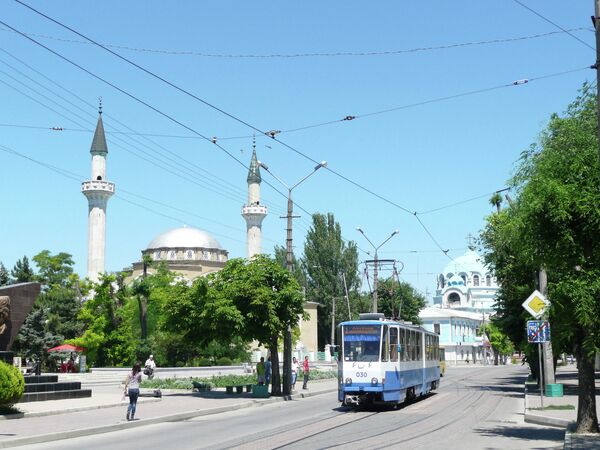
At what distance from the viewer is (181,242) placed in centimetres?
9425

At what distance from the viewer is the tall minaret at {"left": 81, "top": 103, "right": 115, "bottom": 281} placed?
234 ft

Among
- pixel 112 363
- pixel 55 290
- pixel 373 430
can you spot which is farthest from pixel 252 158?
pixel 373 430

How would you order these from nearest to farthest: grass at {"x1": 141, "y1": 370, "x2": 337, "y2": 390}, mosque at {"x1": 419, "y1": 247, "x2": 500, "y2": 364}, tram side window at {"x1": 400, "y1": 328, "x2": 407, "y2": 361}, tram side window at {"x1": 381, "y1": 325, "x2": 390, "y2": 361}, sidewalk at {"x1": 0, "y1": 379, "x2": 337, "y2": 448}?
sidewalk at {"x1": 0, "y1": 379, "x2": 337, "y2": 448}, tram side window at {"x1": 381, "y1": 325, "x2": 390, "y2": 361}, tram side window at {"x1": 400, "y1": 328, "x2": 407, "y2": 361}, grass at {"x1": 141, "y1": 370, "x2": 337, "y2": 390}, mosque at {"x1": 419, "y1": 247, "x2": 500, "y2": 364}

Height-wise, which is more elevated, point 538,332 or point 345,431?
point 538,332

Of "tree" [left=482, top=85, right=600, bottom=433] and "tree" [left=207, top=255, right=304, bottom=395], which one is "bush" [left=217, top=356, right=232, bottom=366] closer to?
"tree" [left=207, top=255, right=304, bottom=395]

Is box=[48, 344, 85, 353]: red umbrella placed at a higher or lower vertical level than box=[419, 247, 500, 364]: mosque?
lower

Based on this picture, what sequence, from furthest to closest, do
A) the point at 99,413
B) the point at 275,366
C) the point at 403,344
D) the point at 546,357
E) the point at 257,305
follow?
the point at 275,366
the point at 257,305
the point at 546,357
the point at 403,344
the point at 99,413

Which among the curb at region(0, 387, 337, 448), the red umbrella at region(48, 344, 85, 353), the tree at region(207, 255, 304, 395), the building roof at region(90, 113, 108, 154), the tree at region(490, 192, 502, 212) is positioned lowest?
the curb at region(0, 387, 337, 448)

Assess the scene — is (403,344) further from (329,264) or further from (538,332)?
(329,264)

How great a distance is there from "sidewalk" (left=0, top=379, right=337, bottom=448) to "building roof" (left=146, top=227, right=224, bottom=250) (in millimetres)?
62714

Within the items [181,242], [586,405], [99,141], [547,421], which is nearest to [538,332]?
[547,421]

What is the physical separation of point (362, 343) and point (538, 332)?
17.2ft

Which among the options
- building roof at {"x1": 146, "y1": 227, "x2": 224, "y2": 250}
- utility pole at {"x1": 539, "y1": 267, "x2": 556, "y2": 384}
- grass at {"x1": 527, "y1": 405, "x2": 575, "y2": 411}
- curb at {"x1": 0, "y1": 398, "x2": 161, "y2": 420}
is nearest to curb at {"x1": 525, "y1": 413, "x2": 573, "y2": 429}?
grass at {"x1": 527, "y1": 405, "x2": 575, "y2": 411}

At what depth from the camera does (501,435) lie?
16281 millimetres
